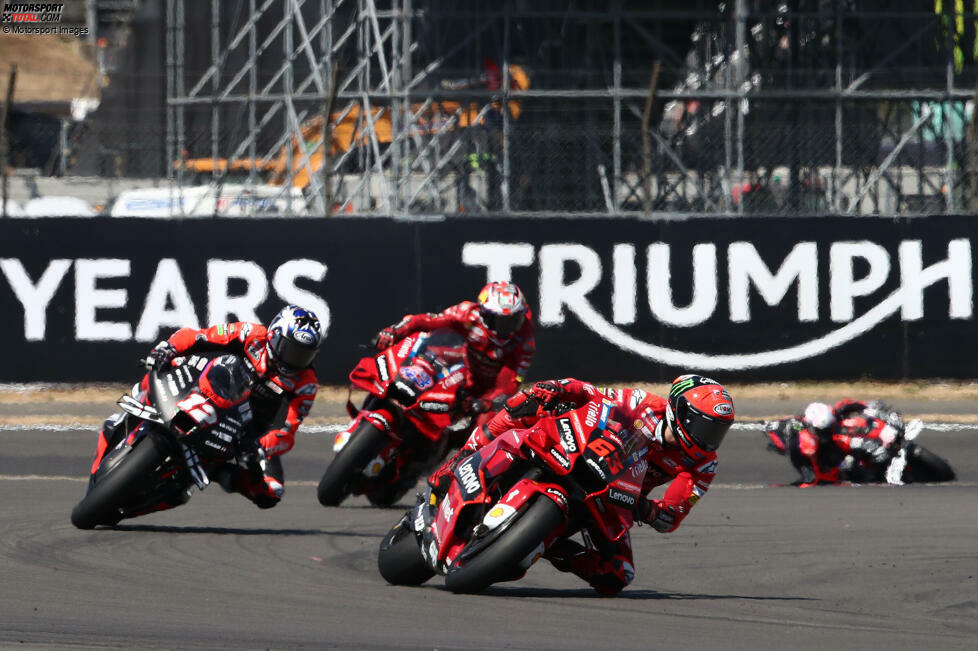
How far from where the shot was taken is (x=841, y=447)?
37.1 feet

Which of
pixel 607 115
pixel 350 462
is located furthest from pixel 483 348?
pixel 607 115

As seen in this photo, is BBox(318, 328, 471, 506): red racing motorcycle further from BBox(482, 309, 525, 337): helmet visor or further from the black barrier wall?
the black barrier wall

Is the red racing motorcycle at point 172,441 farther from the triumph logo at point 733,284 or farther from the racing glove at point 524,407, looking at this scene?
the triumph logo at point 733,284

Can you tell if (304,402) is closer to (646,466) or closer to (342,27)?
(646,466)

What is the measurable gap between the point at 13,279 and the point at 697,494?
10156mm

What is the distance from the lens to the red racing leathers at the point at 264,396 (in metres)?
8.66

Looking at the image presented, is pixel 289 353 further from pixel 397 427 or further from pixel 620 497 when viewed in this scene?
pixel 620 497

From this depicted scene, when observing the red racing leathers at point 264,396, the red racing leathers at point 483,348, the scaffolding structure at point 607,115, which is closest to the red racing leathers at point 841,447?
the red racing leathers at point 483,348

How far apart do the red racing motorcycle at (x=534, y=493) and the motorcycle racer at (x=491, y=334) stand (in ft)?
11.9

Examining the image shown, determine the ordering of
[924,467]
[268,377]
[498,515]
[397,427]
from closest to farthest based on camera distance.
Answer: [498,515], [268,377], [397,427], [924,467]

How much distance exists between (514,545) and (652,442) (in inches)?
32.9

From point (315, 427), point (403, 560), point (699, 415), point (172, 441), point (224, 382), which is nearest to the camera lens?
point (699, 415)

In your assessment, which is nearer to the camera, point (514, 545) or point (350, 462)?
point (514, 545)

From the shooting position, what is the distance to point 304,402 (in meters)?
9.09
